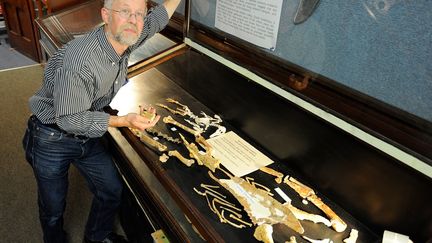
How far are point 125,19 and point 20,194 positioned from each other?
172 cm

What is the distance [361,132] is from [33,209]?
2.15 meters

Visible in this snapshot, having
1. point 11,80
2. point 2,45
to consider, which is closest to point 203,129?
point 11,80

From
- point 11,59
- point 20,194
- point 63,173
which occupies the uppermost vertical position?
point 63,173

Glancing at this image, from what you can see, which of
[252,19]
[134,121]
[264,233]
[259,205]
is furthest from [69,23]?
[264,233]

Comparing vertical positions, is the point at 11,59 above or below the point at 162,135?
below

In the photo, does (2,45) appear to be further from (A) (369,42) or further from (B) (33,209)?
(A) (369,42)

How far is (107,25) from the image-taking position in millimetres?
1374

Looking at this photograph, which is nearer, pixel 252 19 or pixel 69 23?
pixel 252 19

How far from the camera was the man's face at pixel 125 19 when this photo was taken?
1.29 m

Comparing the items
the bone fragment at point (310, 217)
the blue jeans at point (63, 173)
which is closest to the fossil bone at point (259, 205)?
the bone fragment at point (310, 217)

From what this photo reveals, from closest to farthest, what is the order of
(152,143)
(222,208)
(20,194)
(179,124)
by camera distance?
1. (222,208)
2. (152,143)
3. (179,124)
4. (20,194)

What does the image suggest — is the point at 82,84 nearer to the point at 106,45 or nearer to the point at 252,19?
the point at 106,45

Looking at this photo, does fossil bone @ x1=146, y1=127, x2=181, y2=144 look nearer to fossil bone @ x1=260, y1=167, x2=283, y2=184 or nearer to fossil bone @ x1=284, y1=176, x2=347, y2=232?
fossil bone @ x1=260, y1=167, x2=283, y2=184

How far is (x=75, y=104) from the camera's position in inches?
51.1
